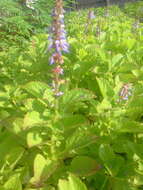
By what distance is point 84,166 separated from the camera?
183 cm

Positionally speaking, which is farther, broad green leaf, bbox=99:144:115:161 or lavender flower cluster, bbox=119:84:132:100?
lavender flower cluster, bbox=119:84:132:100

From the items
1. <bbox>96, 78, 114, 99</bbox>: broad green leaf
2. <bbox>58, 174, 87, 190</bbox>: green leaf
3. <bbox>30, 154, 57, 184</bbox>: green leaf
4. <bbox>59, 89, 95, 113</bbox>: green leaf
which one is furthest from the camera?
<bbox>96, 78, 114, 99</bbox>: broad green leaf

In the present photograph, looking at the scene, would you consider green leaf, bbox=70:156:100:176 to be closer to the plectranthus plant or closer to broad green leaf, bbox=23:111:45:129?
broad green leaf, bbox=23:111:45:129


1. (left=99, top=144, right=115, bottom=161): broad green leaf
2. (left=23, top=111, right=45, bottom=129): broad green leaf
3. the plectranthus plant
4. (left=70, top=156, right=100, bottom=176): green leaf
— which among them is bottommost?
(left=70, top=156, right=100, bottom=176): green leaf

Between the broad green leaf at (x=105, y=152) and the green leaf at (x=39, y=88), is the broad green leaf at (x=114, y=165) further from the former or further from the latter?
the green leaf at (x=39, y=88)

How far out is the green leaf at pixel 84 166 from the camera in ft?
5.96

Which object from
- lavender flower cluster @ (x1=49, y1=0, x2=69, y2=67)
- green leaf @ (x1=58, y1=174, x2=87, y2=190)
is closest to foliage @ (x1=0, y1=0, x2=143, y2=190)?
green leaf @ (x1=58, y1=174, x2=87, y2=190)

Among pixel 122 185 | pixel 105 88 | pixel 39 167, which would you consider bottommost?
pixel 122 185

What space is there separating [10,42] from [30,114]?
4.13 metres

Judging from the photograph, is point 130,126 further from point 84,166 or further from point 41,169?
point 41,169

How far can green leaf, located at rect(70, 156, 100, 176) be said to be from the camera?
5.96 ft

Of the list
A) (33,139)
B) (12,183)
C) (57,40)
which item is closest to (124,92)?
(57,40)

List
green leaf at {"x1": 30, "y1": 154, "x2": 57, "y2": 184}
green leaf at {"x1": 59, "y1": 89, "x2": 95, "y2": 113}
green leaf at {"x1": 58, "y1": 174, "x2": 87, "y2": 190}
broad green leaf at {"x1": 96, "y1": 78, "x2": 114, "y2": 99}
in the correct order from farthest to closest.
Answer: broad green leaf at {"x1": 96, "y1": 78, "x2": 114, "y2": 99}
green leaf at {"x1": 59, "y1": 89, "x2": 95, "y2": 113}
green leaf at {"x1": 30, "y1": 154, "x2": 57, "y2": 184}
green leaf at {"x1": 58, "y1": 174, "x2": 87, "y2": 190}

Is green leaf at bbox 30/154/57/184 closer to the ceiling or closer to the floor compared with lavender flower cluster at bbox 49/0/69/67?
closer to the floor
